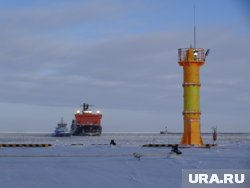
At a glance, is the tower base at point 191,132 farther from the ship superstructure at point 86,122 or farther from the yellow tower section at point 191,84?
the ship superstructure at point 86,122

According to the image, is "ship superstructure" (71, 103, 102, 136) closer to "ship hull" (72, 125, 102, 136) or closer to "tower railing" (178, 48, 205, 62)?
"ship hull" (72, 125, 102, 136)

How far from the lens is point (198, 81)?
30.4 metres

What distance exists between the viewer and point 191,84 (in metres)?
30.1

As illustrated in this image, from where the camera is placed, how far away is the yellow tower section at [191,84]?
3022 centimetres

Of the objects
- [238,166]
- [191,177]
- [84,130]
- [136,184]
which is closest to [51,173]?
[136,184]

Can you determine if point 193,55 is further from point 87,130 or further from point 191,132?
point 87,130

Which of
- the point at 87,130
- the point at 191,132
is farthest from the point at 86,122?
the point at 191,132

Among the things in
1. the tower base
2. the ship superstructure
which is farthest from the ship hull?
the tower base

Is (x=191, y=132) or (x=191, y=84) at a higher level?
(x=191, y=84)

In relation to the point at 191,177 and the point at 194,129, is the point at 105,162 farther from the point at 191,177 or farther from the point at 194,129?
the point at 194,129

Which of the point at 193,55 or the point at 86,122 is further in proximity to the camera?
the point at 86,122

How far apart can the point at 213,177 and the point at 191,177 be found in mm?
1142

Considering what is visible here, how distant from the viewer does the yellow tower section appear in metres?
30.2

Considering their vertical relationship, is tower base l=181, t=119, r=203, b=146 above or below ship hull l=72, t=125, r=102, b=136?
below
